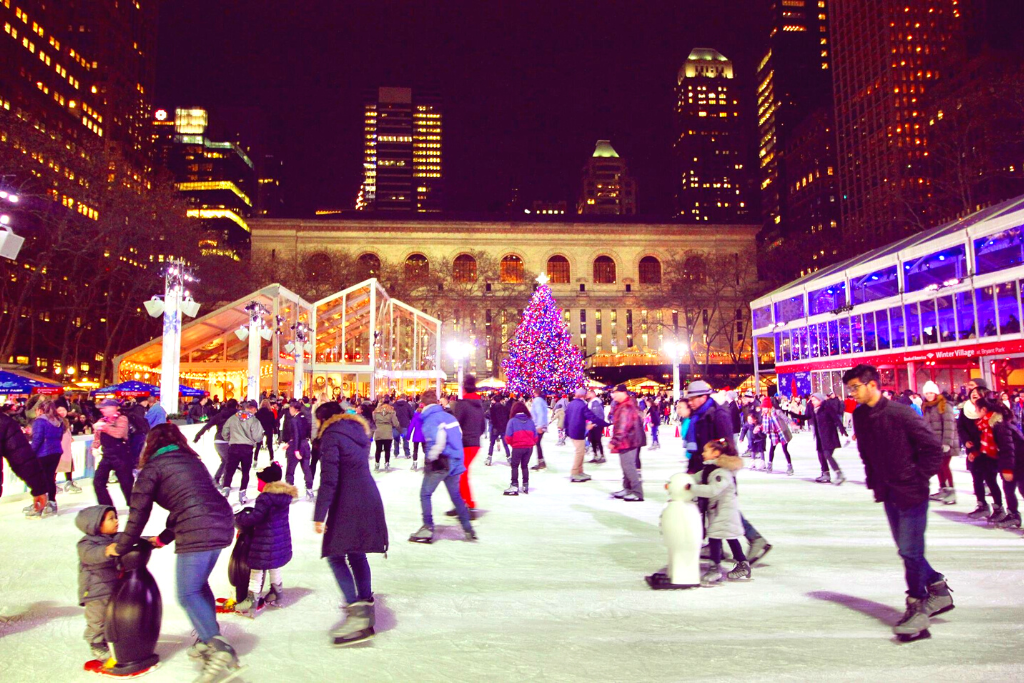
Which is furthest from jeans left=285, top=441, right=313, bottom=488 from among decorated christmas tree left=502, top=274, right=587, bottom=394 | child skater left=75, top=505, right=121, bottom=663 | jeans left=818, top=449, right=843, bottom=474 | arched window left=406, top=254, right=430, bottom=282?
arched window left=406, top=254, right=430, bottom=282

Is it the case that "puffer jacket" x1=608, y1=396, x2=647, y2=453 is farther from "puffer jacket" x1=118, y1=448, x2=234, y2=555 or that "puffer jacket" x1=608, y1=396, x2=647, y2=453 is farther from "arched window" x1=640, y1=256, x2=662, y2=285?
"arched window" x1=640, y1=256, x2=662, y2=285

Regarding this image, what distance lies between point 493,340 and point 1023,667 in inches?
2048

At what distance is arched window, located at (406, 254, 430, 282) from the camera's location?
190 ft

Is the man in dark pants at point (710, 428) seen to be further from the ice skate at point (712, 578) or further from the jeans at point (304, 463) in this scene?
the jeans at point (304, 463)

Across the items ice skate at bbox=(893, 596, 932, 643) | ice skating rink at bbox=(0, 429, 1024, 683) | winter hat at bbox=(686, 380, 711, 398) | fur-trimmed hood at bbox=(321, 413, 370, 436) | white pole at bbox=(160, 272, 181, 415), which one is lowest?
ice skating rink at bbox=(0, 429, 1024, 683)

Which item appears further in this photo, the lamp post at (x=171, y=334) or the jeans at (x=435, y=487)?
the lamp post at (x=171, y=334)

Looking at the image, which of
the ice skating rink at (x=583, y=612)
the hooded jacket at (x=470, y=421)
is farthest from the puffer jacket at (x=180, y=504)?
the hooded jacket at (x=470, y=421)

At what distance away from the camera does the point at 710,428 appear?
5.95 m

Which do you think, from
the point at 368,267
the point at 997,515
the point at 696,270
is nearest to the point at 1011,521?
the point at 997,515

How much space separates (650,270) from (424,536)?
71957 mm

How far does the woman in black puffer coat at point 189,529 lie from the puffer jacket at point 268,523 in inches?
35.7

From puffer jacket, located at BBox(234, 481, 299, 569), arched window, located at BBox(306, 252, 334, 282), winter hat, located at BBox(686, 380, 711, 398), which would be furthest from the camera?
arched window, located at BBox(306, 252, 334, 282)

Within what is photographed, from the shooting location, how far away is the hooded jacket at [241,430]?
9531mm

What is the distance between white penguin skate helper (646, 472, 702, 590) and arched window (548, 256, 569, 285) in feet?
230
